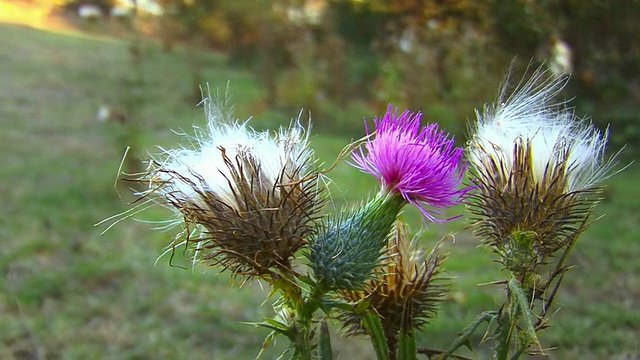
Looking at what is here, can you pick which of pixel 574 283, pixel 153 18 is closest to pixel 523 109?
pixel 574 283

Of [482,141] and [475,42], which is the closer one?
[482,141]

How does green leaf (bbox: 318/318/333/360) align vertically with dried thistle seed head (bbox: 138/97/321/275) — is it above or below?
below

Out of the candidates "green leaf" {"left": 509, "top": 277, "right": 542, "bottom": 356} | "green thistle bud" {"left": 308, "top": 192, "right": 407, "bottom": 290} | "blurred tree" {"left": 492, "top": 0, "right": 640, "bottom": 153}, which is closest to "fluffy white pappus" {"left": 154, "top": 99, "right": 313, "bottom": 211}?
"green thistle bud" {"left": 308, "top": 192, "right": 407, "bottom": 290}

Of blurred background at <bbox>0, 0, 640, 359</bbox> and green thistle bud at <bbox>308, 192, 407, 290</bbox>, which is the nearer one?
green thistle bud at <bbox>308, 192, 407, 290</bbox>

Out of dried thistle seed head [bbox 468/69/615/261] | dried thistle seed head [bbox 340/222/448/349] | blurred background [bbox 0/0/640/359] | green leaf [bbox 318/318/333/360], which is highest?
blurred background [bbox 0/0/640/359]

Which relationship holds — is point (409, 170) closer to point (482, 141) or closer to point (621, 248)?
point (482, 141)

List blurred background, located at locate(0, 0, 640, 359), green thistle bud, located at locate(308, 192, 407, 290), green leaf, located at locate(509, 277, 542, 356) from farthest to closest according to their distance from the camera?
blurred background, located at locate(0, 0, 640, 359) → green thistle bud, located at locate(308, 192, 407, 290) → green leaf, located at locate(509, 277, 542, 356)

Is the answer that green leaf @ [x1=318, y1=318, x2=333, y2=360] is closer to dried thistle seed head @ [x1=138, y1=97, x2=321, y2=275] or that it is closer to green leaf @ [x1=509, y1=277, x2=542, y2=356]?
dried thistle seed head @ [x1=138, y1=97, x2=321, y2=275]

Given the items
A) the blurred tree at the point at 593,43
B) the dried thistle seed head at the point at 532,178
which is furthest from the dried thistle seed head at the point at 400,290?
the blurred tree at the point at 593,43
